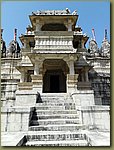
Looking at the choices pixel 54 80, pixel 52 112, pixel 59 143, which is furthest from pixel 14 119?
pixel 54 80

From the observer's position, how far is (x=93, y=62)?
22.4 m

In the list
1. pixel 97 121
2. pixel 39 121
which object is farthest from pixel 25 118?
pixel 97 121

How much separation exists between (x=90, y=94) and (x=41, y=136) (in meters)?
5.32

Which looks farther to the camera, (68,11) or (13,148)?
(68,11)

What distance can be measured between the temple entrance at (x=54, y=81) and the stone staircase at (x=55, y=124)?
6237 mm

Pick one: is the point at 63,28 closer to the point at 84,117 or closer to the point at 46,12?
the point at 46,12

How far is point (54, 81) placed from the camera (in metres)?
19.8

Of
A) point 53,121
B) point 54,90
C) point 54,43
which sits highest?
point 54,43

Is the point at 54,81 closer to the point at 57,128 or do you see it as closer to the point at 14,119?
the point at 14,119

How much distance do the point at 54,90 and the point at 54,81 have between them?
34.9 inches

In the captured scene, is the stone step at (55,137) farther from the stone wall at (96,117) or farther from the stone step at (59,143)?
the stone wall at (96,117)

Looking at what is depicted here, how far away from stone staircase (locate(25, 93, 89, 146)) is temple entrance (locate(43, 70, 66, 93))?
624 cm

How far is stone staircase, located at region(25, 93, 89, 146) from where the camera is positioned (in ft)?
23.8

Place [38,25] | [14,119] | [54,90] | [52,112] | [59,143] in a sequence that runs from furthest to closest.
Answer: [54,90] → [38,25] → [52,112] → [14,119] → [59,143]
